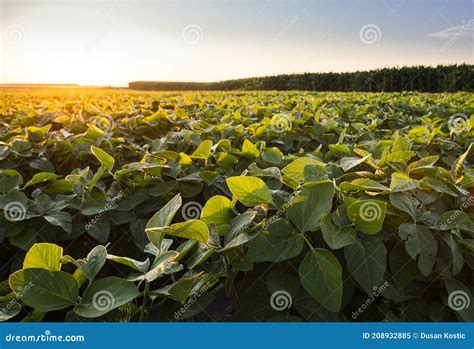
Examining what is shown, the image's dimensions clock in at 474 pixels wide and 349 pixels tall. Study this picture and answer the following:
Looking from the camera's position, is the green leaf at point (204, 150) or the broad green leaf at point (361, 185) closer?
the broad green leaf at point (361, 185)

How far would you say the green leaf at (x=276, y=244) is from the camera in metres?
1.23

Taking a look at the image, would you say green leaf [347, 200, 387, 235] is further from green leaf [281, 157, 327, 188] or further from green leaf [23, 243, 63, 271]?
green leaf [23, 243, 63, 271]

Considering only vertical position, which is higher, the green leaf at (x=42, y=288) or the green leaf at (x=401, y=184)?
the green leaf at (x=401, y=184)

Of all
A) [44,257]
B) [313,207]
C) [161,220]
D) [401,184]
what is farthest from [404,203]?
[44,257]

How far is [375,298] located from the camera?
4.86ft

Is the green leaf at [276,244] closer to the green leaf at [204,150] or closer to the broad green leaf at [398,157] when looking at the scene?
the broad green leaf at [398,157]

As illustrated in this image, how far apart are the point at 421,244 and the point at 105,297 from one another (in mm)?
915

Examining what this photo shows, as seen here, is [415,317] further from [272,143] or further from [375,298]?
[272,143]

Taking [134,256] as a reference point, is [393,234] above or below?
above

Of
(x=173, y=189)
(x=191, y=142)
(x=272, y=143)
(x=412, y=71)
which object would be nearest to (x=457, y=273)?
(x=173, y=189)

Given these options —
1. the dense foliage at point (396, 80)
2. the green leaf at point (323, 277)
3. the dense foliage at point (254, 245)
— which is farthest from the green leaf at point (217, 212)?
the dense foliage at point (396, 80)

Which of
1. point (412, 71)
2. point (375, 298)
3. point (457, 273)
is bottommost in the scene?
point (412, 71)

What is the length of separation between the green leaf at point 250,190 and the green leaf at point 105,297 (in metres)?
Result: 0.40

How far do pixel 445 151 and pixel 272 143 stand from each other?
1.07 m
